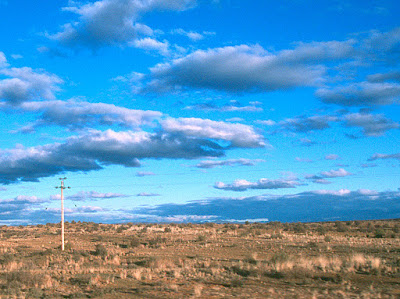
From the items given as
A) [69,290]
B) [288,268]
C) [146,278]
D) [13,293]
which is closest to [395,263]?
[288,268]

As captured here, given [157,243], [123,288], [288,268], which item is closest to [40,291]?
[123,288]

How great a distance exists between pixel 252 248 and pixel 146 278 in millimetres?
21538

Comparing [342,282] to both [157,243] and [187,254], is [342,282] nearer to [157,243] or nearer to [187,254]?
[187,254]

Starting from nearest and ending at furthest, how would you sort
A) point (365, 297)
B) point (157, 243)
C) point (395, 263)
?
1. point (365, 297)
2. point (395, 263)
3. point (157, 243)

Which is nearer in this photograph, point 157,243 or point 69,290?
point 69,290

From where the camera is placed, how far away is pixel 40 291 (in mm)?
21375

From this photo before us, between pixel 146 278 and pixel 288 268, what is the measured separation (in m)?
9.11

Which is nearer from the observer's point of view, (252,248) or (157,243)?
(252,248)

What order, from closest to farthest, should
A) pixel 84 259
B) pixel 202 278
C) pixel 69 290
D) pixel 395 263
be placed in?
pixel 69 290 < pixel 202 278 < pixel 395 263 < pixel 84 259

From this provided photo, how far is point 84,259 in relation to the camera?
37531 mm

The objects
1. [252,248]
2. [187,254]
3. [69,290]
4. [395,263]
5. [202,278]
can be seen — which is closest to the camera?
[69,290]

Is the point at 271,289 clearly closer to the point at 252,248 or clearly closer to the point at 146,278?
the point at 146,278

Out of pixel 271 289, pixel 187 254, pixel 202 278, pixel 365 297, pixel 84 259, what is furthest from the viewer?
pixel 187 254

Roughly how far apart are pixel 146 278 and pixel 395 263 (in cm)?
1710
